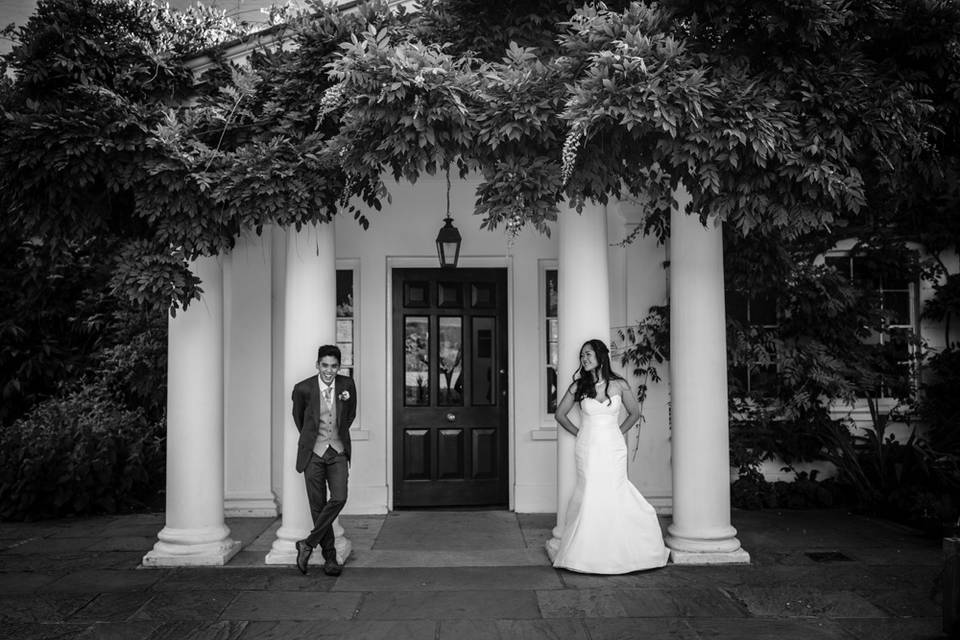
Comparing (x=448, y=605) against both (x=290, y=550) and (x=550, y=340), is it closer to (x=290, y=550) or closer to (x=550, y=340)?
(x=290, y=550)

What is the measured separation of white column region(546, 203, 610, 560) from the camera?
6.65 meters

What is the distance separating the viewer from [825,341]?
8.66 m

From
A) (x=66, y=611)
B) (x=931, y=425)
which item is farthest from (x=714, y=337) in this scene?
(x=66, y=611)

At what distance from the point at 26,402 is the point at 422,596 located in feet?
25.1

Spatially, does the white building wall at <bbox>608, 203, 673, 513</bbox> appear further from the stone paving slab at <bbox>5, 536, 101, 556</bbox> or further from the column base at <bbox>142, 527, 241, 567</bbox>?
the stone paving slab at <bbox>5, 536, 101, 556</bbox>

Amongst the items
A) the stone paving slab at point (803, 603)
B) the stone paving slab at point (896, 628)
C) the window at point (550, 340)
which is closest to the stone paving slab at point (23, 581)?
the window at point (550, 340)

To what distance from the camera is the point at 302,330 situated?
21.9 ft

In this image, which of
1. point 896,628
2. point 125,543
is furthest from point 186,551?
point 896,628

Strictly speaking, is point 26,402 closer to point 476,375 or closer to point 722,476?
point 476,375

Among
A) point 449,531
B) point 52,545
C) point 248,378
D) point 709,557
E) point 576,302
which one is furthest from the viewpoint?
point 248,378

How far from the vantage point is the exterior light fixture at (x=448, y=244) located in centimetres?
787

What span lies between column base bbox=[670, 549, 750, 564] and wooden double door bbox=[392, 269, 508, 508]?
2579mm

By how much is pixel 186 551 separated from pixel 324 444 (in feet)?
5.01

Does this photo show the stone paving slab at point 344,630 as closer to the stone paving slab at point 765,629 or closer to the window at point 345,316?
the stone paving slab at point 765,629
